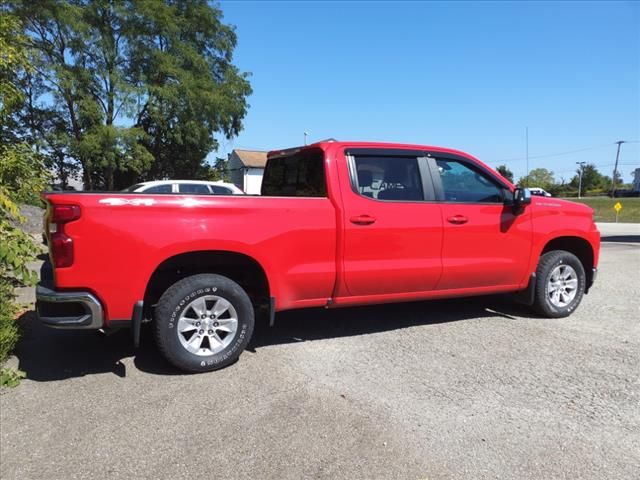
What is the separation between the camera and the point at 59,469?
2838 mm

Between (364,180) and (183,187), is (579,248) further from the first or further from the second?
(183,187)

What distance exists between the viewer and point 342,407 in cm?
360

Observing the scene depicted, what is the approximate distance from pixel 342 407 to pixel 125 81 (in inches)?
937

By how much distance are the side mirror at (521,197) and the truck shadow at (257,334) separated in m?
1.42

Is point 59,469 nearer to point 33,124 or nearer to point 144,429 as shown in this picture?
point 144,429


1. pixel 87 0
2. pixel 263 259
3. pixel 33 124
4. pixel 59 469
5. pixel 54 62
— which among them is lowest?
pixel 59 469

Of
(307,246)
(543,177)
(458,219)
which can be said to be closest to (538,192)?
(458,219)

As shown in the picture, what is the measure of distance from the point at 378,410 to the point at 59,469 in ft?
6.57

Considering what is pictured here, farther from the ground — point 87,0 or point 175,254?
point 87,0

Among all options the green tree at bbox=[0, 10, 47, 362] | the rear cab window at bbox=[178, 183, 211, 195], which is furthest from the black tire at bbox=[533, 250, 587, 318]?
the rear cab window at bbox=[178, 183, 211, 195]

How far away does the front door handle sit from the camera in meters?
5.12

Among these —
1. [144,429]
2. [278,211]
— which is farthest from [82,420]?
[278,211]

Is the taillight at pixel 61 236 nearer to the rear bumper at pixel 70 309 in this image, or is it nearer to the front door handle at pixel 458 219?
the rear bumper at pixel 70 309

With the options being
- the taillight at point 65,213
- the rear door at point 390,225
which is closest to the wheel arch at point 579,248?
the rear door at point 390,225
